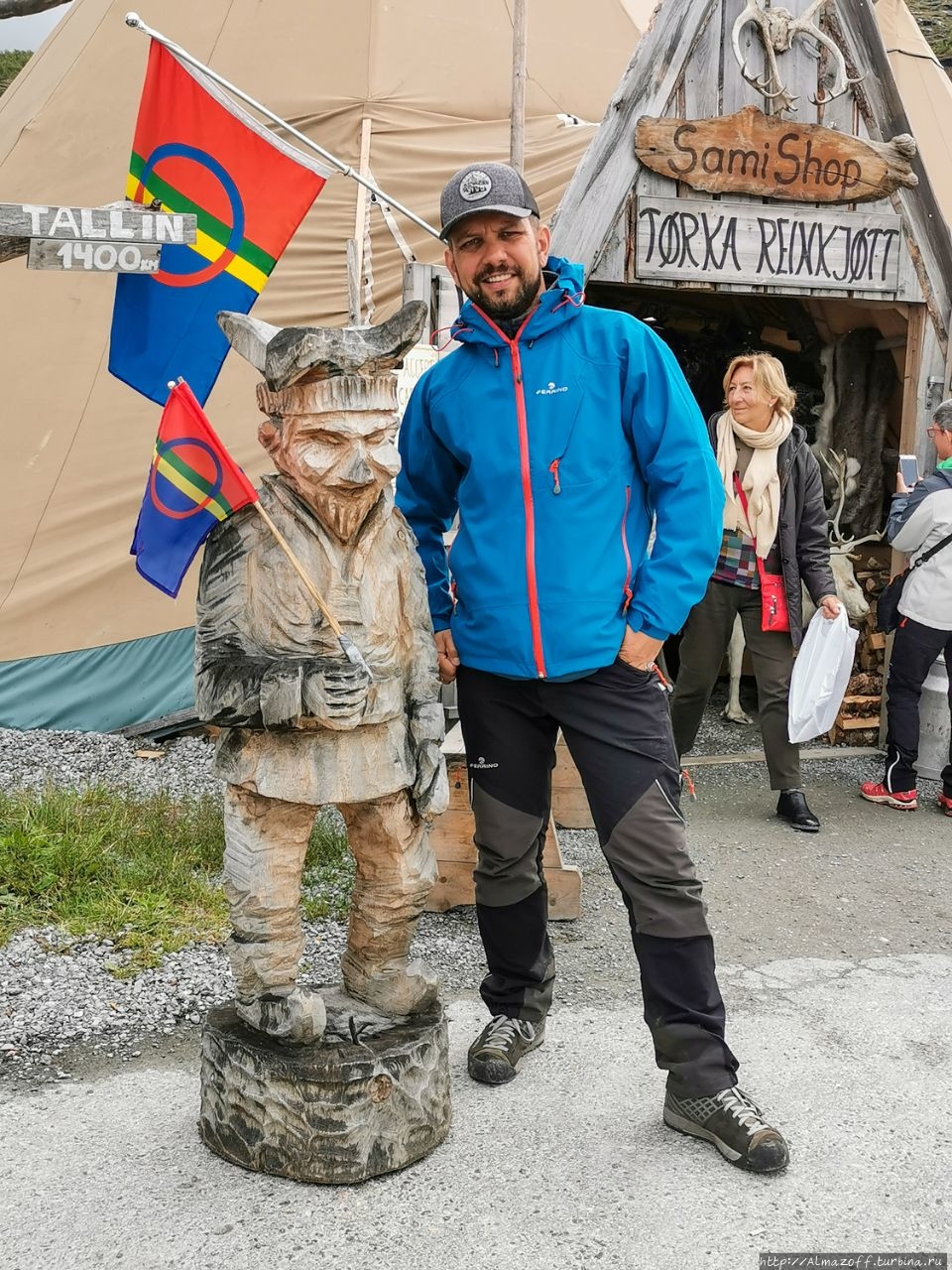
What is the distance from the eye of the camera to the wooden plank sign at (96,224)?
10.2ft

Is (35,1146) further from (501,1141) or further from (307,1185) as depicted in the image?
(501,1141)

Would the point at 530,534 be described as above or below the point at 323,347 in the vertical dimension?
below

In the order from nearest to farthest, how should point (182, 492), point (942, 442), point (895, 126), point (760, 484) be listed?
point (182, 492), point (760, 484), point (942, 442), point (895, 126)

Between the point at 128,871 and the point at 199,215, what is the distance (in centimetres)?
222

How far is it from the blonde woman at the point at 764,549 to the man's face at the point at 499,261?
8.00ft

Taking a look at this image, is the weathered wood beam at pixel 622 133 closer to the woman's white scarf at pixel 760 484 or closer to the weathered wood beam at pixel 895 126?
the weathered wood beam at pixel 895 126

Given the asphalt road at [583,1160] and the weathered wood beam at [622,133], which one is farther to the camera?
the weathered wood beam at [622,133]

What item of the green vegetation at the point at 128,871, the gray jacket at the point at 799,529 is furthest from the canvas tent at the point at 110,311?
the gray jacket at the point at 799,529

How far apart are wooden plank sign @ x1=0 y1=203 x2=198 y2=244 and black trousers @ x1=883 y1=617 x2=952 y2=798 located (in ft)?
12.1

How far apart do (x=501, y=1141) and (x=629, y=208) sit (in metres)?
4.10

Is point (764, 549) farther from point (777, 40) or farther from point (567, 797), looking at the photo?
point (777, 40)

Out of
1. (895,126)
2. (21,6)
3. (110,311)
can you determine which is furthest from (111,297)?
(895,126)

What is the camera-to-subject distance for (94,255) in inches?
126

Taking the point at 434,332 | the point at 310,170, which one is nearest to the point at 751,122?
the point at 434,332
